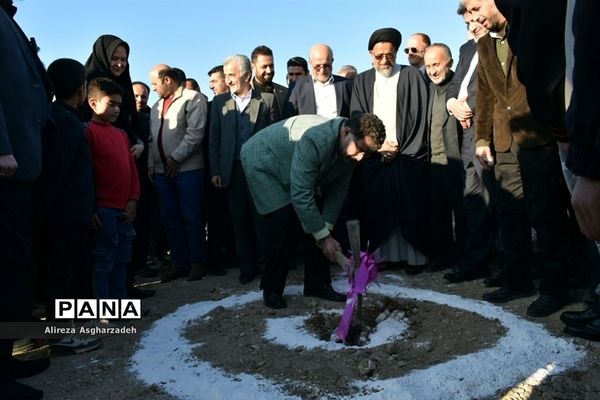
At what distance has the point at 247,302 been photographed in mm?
4410

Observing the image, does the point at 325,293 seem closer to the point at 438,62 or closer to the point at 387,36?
the point at 438,62

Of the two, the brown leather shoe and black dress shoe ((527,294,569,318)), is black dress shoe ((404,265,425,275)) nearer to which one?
black dress shoe ((527,294,569,318))

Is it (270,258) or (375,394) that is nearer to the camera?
(375,394)

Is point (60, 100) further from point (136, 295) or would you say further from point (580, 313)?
point (580, 313)

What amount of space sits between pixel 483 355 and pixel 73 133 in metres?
2.89

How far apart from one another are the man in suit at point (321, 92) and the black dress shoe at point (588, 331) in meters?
3.19

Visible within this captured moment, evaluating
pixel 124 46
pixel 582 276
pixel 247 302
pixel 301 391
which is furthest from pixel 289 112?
pixel 301 391

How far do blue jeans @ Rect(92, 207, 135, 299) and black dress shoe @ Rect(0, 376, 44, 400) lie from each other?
1.17m

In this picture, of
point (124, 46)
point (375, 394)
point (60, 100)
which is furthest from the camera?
point (124, 46)

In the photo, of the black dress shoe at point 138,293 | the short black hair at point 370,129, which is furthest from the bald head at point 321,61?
the black dress shoe at point 138,293

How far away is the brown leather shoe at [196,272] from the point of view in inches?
214

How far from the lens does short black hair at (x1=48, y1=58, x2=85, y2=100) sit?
360 cm

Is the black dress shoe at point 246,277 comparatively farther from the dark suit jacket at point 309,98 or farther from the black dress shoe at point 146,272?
the dark suit jacket at point 309,98

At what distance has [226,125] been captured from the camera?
5.42 metres
